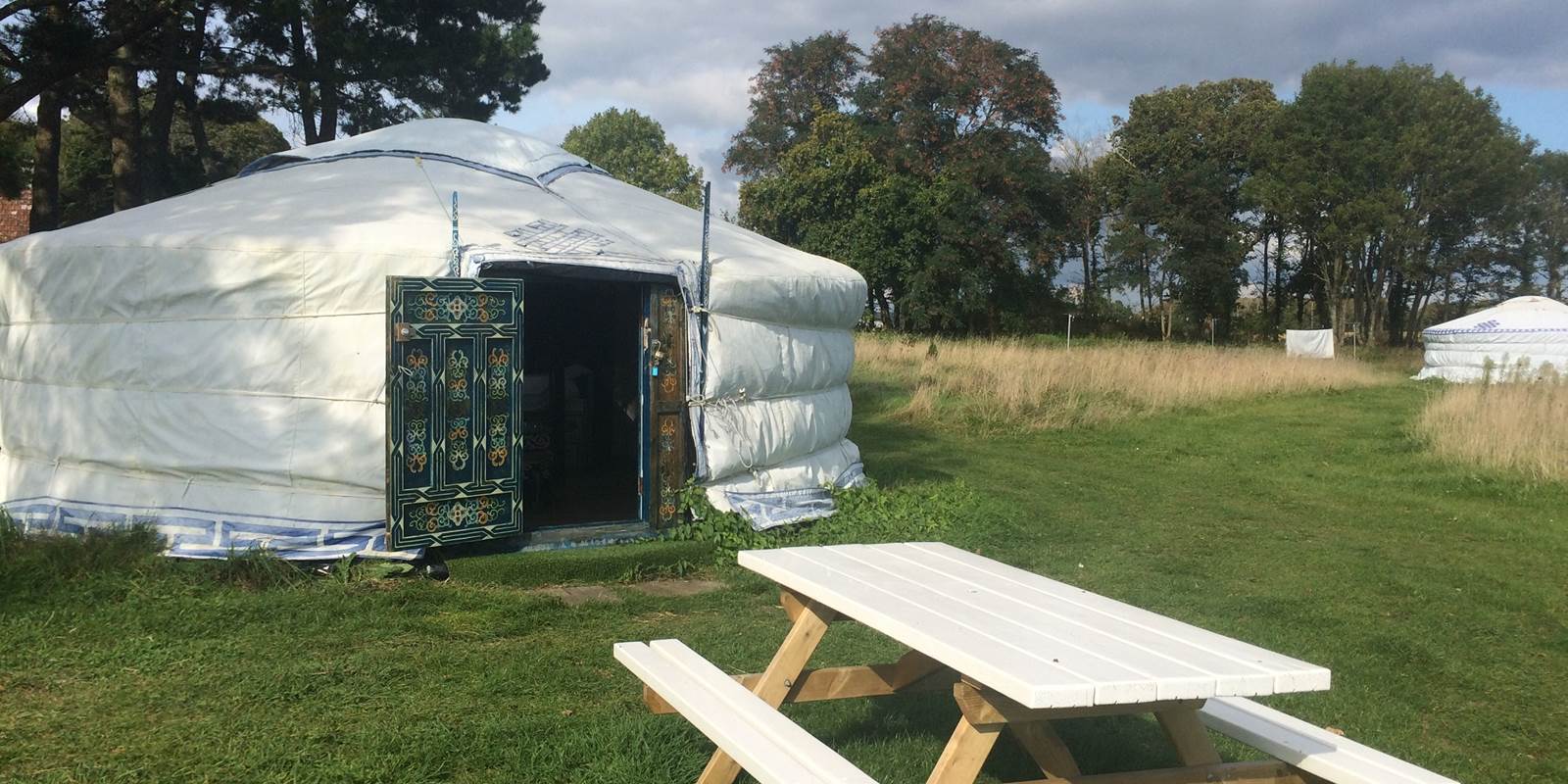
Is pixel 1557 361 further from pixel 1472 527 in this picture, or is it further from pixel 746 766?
pixel 746 766

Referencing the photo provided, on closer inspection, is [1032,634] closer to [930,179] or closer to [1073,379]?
[1073,379]

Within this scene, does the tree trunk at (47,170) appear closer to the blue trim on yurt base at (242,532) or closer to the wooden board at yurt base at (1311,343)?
the blue trim on yurt base at (242,532)

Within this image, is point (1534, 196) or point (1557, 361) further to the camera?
point (1534, 196)

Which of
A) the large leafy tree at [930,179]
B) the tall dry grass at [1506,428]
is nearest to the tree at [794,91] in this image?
the large leafy tree at [930,179]

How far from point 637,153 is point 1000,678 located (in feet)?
118

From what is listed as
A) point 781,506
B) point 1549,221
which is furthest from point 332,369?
point 1549,221

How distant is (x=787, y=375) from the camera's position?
5551 mm

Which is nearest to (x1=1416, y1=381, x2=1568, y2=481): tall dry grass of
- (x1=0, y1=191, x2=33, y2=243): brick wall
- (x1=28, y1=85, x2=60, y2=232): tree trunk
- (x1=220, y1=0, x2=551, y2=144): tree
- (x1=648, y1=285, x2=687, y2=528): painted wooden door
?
(x1=648, y1=285, x2=687, y2=528): painted wooden door

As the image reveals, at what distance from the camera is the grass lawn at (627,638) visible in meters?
2.68

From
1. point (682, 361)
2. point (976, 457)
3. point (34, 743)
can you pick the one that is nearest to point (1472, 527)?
point (976, 457)

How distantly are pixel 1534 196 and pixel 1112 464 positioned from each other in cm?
2098

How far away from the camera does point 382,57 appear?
10.6 meters

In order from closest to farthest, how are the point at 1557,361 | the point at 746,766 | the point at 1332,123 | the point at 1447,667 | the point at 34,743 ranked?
the point at 746,766
the point at 34,743
the point at 1447,667
the point at 1557,361
the point at 1332,123

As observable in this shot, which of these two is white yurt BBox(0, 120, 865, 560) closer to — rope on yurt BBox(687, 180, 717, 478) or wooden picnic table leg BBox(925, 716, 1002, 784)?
rope on yurt BBox(687, 180, 717, 478)
